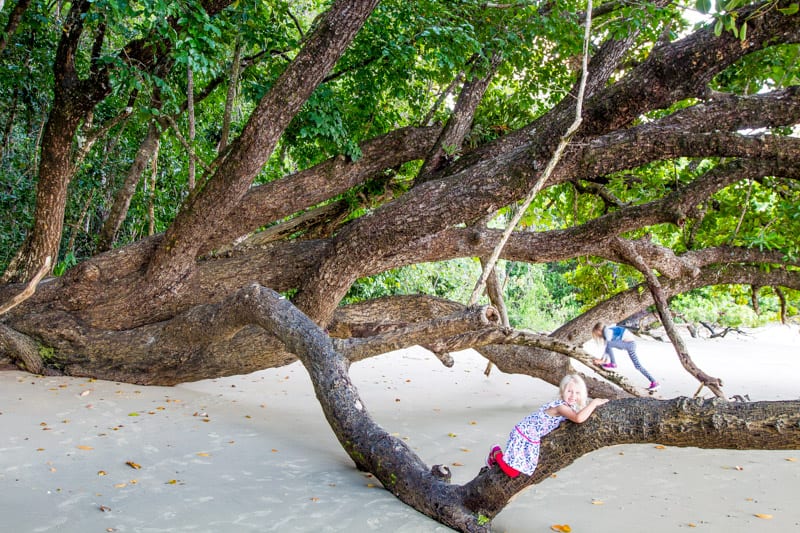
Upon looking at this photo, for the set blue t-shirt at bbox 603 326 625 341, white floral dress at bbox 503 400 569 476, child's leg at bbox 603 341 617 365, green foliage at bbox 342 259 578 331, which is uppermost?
green foliage at bbox 342 259 578 331

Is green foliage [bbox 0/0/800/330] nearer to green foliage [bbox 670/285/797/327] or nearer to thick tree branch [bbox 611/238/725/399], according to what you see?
thick tree branch [bbox 611/238/725/399]

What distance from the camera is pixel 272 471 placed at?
3980 mm

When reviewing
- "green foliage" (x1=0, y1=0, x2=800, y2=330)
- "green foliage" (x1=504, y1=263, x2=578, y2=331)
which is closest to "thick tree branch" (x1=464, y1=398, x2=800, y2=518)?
"green foliage" (x1=0, y1=0, x2=800, y2=330)

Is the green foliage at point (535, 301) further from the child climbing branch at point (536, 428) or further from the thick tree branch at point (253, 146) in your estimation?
the child climbing branch at point (536, 428)

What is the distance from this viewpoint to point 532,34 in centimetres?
603

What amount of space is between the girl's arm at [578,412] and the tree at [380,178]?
632mm

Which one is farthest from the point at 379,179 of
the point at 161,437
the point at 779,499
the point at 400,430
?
the point at 779,499

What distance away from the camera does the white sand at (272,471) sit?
125 inches

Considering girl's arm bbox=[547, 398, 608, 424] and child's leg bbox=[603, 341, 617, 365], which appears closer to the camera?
girl's arm bbox=[547, 398, 608, 424]

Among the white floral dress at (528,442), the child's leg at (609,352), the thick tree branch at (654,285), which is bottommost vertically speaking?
the white floral dress at (528,442)

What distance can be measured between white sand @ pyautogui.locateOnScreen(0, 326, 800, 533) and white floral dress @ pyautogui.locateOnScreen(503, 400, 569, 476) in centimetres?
53

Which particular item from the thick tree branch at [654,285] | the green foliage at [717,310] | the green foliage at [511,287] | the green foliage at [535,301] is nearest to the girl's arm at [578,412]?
the thick tree branch at [654,285]

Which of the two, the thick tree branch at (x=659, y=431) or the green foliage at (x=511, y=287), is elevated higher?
the green foliage at (x=511, y=287)

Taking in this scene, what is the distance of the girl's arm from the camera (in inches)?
117
